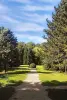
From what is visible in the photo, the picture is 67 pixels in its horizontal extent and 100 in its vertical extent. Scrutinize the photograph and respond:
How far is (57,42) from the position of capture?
194 feet

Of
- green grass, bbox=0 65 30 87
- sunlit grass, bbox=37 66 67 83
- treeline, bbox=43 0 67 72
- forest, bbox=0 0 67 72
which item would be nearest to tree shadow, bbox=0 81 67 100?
green grass, bbox=0 65 30 87

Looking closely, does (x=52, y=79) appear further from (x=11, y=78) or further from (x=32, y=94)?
(x=32, y=94)

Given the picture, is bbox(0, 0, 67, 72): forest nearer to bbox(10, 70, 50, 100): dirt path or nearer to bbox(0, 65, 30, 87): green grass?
bbox(0, 65, 30, 87): green grass

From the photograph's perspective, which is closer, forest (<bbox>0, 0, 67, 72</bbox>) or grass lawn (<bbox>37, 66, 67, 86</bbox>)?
grass lawn (<bbox>37, 66, 67, 86</bbox>)

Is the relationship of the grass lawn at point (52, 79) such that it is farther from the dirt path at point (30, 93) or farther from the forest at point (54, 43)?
the forest at point (54, 43)

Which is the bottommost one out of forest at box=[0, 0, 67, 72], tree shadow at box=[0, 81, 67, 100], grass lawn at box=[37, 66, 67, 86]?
tree shadow at box=[0, 81, 67, 100]

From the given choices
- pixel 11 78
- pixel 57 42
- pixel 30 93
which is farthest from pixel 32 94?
pixel 57 42

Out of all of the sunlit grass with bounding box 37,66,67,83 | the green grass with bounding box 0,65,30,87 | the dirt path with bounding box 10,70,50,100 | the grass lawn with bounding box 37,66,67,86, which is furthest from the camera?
the sunlit grass with bounding box 37,66,67,83

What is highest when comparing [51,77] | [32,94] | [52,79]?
[51,77]

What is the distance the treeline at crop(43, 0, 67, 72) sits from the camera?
54.2 metres

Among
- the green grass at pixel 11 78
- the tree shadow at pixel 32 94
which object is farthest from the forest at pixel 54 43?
the tree shadow at pixel 32 94

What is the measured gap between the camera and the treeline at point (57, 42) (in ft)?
178

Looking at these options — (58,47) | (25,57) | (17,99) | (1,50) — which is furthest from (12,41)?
(25,57)

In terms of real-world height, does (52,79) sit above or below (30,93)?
above
